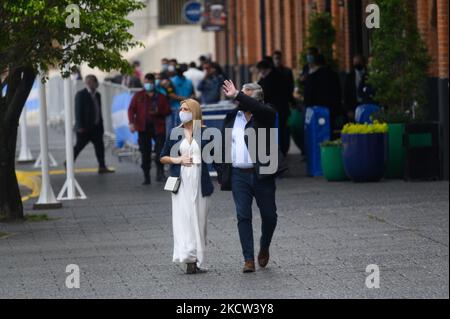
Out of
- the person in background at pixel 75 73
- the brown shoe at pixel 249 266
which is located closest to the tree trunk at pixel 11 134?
the person in background at pixel 75 73

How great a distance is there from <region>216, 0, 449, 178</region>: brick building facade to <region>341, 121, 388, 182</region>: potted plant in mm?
948

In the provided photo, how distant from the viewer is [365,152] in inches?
900

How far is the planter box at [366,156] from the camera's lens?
2288 cm

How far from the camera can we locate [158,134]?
83.1ft

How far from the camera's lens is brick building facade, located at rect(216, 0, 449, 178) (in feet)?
78.1

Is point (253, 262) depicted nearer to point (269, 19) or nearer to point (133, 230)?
point (133, 230)

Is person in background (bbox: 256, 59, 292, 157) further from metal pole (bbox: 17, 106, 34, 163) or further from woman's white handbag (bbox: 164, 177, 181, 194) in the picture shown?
woman's white handbag (bbox: 164, 177, 181, 194)

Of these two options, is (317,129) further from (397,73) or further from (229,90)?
(229,90)

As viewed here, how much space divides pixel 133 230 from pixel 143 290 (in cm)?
513

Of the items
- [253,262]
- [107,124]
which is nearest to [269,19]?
[107,124]

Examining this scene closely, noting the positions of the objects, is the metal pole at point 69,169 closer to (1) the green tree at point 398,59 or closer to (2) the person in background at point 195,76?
(1) the green tree at point 398,59

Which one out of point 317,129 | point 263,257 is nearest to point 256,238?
point 263,257

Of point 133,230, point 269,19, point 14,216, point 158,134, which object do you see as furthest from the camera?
point 269,19

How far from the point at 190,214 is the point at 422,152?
30.9 ft
